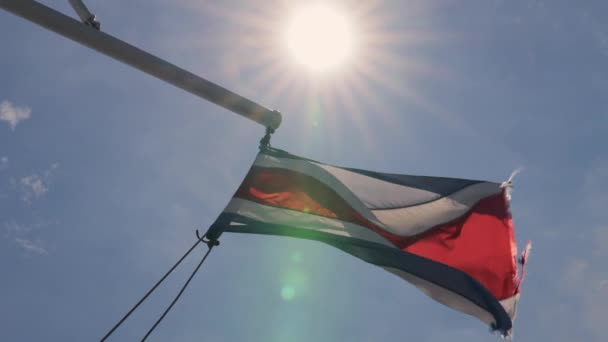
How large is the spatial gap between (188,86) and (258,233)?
2093mm

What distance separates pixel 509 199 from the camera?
11.3m

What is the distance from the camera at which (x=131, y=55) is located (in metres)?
7.33

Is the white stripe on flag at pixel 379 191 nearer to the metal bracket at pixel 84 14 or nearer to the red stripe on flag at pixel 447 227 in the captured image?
the red stripe on flag at pixel 447 227

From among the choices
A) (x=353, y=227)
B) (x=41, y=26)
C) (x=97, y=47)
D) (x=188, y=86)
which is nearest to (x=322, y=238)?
(x=353, y=227)

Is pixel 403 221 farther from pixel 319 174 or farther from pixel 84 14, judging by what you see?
pixel 84 14

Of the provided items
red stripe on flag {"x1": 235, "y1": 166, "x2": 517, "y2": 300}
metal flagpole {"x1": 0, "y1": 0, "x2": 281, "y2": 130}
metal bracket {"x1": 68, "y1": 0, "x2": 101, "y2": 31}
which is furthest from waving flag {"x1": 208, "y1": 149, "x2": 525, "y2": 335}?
metal bracket {"x1": 68, "y1": 0, "x2": 101, "y2": 31}

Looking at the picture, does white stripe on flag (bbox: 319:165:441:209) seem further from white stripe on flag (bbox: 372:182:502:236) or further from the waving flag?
white stripe on flag (bbox: 372:182:502:236)

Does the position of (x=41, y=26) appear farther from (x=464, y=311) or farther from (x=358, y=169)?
(x=464, y=311)

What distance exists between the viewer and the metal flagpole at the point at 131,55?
689cm

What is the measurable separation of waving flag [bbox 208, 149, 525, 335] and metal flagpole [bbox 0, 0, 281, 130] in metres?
1.42

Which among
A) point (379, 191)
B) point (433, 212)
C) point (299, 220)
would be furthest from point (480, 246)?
point (299, 220)

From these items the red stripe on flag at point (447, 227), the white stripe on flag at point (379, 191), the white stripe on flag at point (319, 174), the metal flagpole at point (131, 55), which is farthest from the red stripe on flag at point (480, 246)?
the metal flagpole at point (131, 55)

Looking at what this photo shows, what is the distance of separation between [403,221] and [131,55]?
508 cm

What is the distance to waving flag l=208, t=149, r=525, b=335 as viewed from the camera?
8.79m
